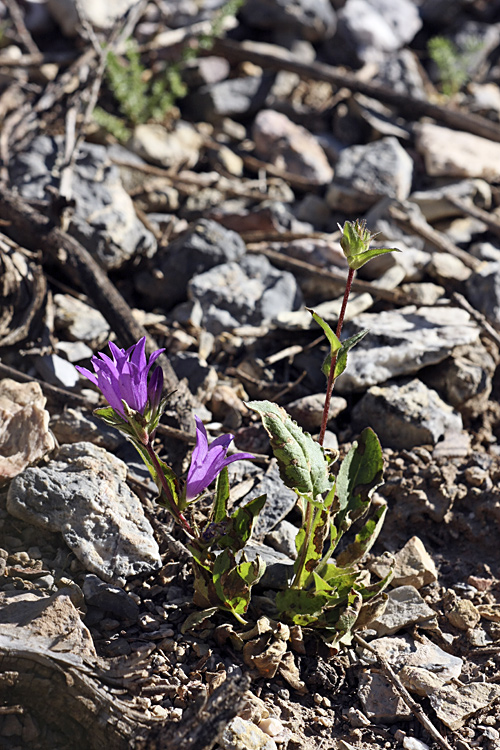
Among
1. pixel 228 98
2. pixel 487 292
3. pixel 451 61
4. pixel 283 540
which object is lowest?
pixel 283 540

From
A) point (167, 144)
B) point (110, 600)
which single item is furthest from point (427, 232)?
point (110, 600)

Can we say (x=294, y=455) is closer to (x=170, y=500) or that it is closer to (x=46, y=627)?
(x=170, y=500)

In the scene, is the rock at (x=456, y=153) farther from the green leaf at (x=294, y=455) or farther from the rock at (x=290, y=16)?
the green leaf at (x=294, y=455)

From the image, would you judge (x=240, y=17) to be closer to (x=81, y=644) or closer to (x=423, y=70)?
(x=423, y=70)

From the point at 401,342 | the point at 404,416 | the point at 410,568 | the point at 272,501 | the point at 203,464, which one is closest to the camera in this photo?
the point at 203,464

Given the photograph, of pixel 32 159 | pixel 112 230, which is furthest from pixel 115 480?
pixel 32 159

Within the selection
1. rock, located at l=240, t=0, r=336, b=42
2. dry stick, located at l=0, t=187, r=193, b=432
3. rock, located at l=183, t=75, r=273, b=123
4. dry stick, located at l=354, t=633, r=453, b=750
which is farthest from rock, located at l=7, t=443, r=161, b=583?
rock, located at l=240, t=0, r=336, b=42

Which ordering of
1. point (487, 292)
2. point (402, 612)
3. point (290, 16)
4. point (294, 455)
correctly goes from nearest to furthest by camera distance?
point (294, 455), point (402, 612), point (487, 292), point (290, 16)
